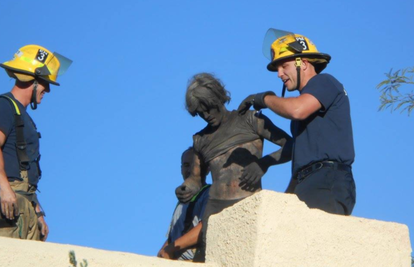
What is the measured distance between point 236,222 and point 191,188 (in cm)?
209

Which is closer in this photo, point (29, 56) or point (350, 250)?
point (350, 250)

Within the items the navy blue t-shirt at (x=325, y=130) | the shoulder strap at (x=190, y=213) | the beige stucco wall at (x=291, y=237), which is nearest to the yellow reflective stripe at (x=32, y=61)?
the shoulder strap at (x=190, y=213)

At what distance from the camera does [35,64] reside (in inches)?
265

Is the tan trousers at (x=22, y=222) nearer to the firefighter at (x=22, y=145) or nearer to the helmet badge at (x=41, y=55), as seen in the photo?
the firefighter at (x=22, y=145)

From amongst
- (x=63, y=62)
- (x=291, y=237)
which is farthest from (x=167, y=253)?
(x=291, y=237)

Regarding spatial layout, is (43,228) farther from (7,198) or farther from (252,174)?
(252,174)

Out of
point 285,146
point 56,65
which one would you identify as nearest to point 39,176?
point 56,65

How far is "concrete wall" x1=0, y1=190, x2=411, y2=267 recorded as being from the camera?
13.7 ft

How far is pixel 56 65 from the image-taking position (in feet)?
22.6

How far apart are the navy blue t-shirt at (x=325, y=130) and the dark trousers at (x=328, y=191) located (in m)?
0.11

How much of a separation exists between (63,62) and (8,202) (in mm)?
1545

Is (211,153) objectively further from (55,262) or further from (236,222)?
(55,262)

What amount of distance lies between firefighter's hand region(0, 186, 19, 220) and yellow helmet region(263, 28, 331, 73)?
2.10 metres

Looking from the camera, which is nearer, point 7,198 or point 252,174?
point 7,198
